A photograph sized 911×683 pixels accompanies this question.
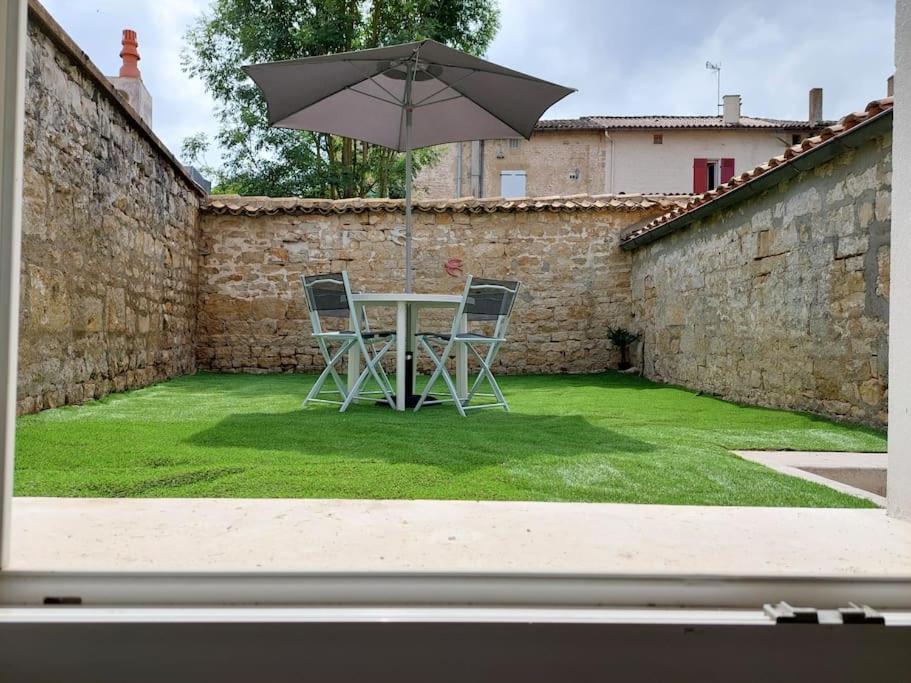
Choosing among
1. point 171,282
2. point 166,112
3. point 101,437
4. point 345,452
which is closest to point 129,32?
point 166,112

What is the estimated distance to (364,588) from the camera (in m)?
1.12

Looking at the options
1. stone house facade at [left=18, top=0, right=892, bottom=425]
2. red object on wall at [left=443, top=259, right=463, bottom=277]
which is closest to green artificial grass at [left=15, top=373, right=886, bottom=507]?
stone house facade at [left=18, top=0, right=892, bottom=425]

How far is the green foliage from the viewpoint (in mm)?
8555

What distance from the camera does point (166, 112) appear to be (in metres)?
8.09

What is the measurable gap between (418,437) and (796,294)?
10.9ft

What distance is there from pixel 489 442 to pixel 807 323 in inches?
116

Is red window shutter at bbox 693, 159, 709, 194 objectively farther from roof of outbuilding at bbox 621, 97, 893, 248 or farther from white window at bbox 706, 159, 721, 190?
roof of outbuilding at bbox 621, 97, 893, 248

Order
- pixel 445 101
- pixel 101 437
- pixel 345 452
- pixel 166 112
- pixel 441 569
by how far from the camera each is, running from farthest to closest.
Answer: pixel 166 112 < pixel 445 101 < pixel 101 437 < pixel 345 452 < pixel 441 569

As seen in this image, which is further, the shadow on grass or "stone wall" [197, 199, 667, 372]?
A: "stone wall" [197, 199, 667, 372]

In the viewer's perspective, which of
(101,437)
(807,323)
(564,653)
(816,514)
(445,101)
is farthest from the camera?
(445,101)

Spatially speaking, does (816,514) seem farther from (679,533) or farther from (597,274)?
(597,274)

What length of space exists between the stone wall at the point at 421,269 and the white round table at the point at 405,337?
392 cm

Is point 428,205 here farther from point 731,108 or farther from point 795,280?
point 731,108

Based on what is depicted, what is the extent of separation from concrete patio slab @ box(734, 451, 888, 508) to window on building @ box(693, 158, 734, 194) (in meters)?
16.4
